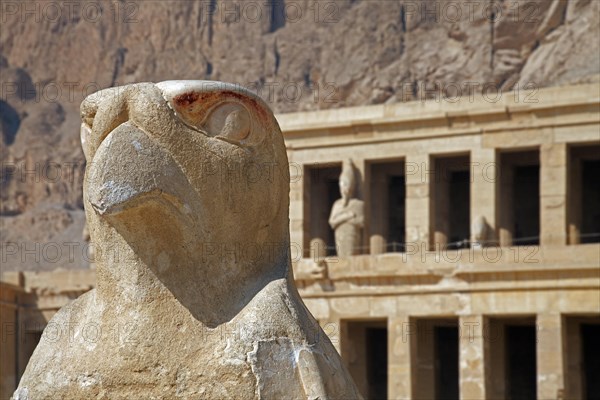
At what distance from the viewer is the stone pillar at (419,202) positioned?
36.9m

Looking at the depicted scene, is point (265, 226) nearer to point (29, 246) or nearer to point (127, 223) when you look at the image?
point (127, 223)

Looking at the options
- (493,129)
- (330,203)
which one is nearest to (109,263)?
(493,129)

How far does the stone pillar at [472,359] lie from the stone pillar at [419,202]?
3214 mm

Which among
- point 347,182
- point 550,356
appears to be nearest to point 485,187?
point 347,182

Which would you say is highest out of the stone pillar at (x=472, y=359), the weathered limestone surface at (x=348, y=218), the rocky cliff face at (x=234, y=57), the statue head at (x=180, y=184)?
the rocky cliff face at (x=234, y=57)

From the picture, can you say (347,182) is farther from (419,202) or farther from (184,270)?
(184,270)

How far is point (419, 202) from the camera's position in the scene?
36.9 m

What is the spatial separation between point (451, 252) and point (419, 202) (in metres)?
2.52

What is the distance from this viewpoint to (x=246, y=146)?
32.8 feet

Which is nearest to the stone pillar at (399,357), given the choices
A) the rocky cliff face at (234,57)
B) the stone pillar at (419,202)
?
the stone pillar at (419,202)

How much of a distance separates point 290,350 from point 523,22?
175 feet

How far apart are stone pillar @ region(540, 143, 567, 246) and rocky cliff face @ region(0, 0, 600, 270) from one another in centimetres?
2018

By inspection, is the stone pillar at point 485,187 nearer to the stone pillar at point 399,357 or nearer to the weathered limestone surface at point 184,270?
the stone pillar at point 399,357

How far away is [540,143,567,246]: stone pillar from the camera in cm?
3575
